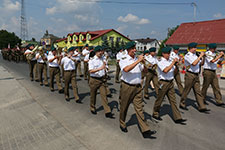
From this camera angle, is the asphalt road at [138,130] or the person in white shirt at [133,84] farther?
the person in white shirt at [133,84]

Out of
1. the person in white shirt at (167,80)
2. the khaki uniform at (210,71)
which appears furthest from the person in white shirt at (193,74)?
the person in white shirt at (167,80)

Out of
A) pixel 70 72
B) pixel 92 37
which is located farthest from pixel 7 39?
pixel 70 72

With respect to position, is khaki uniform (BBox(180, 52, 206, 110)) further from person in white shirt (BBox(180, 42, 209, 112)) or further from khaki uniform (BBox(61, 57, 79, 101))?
khaki uniform (BBox(61, 57, 79, 101))

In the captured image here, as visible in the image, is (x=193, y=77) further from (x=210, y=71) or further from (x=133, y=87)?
(x=133, y=87)

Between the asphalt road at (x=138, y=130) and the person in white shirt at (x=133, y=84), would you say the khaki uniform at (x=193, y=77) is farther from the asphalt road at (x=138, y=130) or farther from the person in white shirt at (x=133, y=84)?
the person in white shirt at (x=133, y=84)

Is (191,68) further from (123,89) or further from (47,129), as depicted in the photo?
(47,129)

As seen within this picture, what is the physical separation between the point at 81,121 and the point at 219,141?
10.6ft

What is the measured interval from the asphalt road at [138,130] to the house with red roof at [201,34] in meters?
18.4

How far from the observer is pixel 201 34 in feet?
77.4

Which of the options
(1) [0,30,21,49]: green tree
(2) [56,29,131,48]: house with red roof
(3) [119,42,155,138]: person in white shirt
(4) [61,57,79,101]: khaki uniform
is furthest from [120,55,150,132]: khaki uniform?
(1) [0,30,21,49]: green tree

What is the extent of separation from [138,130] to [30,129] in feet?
8.37

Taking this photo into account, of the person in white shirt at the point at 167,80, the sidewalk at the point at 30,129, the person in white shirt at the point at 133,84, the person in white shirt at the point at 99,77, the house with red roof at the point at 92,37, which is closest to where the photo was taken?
the sidewalk at the point at 30,129

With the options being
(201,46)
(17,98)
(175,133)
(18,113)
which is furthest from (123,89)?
(201,46)

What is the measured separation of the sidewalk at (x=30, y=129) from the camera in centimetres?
334
